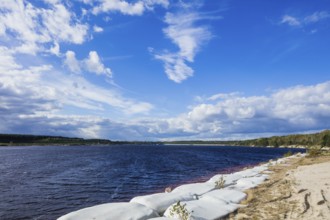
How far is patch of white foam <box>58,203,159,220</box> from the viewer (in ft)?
44.1

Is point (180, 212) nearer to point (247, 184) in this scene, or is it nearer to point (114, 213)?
point (114, 213)

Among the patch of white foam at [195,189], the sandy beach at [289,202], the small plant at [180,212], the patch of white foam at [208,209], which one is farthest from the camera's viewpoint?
the patch of white foam at [195,189]

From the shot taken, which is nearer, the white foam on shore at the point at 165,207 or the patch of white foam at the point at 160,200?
the white foam on shore at the point at 165,207

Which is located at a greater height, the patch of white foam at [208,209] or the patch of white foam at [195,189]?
the patch of white foam at [195,189]

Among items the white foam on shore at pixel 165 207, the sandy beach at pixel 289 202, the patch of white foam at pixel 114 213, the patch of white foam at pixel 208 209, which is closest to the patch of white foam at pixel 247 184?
the sandy beach at pixel 289 202

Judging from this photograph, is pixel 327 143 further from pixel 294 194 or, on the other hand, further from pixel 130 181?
pixel 294 194

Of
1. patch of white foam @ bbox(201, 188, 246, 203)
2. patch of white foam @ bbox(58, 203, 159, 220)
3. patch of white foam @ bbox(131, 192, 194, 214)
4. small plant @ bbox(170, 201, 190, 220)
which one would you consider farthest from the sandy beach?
patch of white foam @ bbox(58, 203, 159, 220)

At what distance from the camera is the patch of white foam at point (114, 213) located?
1345 centimetres

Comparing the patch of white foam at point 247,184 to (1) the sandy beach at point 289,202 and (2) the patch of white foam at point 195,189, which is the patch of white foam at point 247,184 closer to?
(1) the sandy beach at point 289,202

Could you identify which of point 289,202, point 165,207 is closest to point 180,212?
point 165,207

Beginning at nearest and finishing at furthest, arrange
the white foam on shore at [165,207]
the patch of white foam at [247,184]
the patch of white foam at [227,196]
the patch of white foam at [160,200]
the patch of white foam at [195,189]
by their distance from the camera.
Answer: the white foam on shore at [165,207]
the patch of white foam at [160,200]
the patch of white foam at [227,196]
the patch of white foam at [195,189]
the patch of white foam at [247,184]

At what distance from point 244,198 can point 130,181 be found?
A: 19.5 metres

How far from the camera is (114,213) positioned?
46.1 ft

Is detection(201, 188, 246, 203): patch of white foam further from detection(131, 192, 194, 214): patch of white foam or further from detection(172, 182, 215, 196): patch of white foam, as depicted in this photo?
detection(172, 182, 215, 196): patch of white foam
